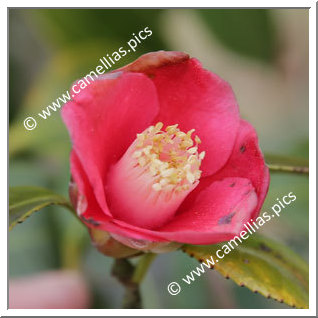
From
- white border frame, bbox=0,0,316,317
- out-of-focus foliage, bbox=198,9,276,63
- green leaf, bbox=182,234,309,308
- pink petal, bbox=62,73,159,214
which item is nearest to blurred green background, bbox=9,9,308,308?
out-of-focus foliage, bbox=198,9,276,63

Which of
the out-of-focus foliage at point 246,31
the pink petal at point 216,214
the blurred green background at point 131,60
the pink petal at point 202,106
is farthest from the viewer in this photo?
the out-of-focus foliage at point 246,31

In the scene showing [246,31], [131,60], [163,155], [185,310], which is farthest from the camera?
[246,31]

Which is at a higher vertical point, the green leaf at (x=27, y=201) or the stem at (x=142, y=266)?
the green leaf at (x=27, y=201)

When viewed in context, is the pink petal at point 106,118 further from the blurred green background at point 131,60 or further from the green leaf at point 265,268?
the blurred green background at point 131,60

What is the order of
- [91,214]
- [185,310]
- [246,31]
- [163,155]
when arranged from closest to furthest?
[91,214] < [163,155] < [185,310] < [246,31]

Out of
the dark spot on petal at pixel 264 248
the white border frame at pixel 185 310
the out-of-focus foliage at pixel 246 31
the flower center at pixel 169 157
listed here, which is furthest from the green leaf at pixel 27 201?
the out-of-focus foliage at pixel 246 31

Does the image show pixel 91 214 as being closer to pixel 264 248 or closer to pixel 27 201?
pixel 27 201

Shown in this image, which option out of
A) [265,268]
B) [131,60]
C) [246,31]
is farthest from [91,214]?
[246,31]
